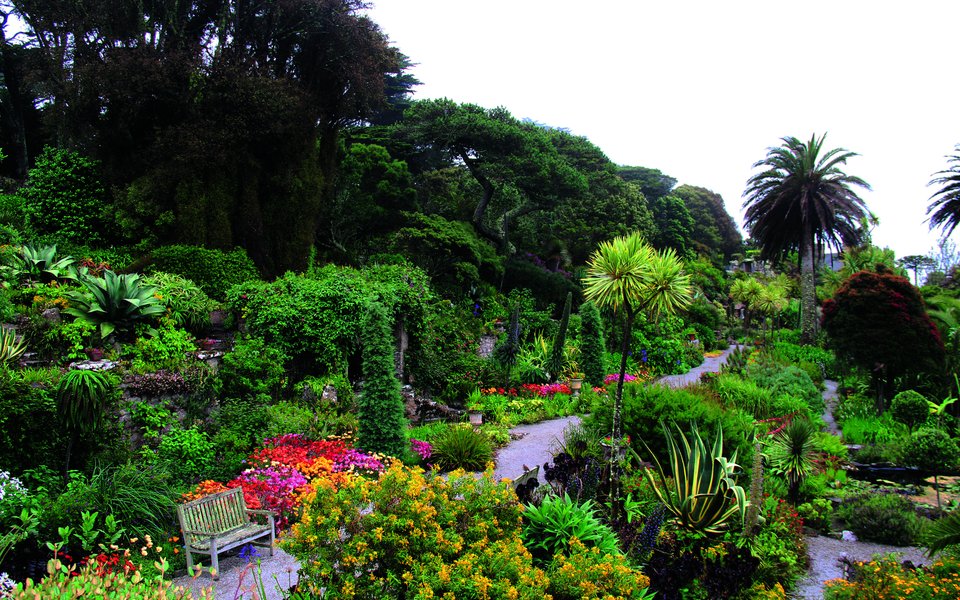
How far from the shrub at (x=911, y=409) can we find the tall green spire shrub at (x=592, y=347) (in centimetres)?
713

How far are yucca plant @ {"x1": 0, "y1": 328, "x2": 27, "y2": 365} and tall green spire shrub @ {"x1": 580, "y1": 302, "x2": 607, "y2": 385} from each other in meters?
13.0

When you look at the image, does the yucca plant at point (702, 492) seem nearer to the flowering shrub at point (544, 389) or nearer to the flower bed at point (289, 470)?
the flower bed at point (289, 470)

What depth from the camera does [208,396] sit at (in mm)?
9016

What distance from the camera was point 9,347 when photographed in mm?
8195

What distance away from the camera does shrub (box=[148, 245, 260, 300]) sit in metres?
13.1

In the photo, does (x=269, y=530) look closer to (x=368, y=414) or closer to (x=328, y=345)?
(x=368, y=414)

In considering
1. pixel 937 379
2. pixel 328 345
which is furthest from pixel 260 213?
pixel 937 379

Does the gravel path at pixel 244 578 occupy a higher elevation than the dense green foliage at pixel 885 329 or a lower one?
lower

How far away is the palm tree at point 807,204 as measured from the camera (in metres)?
25.3

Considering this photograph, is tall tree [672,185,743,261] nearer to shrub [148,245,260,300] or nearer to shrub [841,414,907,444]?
shrub [841,414,907,444]

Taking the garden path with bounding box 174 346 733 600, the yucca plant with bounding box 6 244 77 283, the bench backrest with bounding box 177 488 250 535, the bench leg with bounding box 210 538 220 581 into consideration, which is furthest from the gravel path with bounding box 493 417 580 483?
the yucca plant with bounding box 6 244 77 283

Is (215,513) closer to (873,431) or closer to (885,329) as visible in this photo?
(873,431)

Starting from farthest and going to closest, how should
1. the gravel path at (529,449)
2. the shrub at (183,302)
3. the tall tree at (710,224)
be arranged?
the tall tree at (710,224) < the shrub at (183,302) < the gravel path at (529,449)


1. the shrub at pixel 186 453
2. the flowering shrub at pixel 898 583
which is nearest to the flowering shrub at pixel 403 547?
the flowering shrub at pixel 898 583
